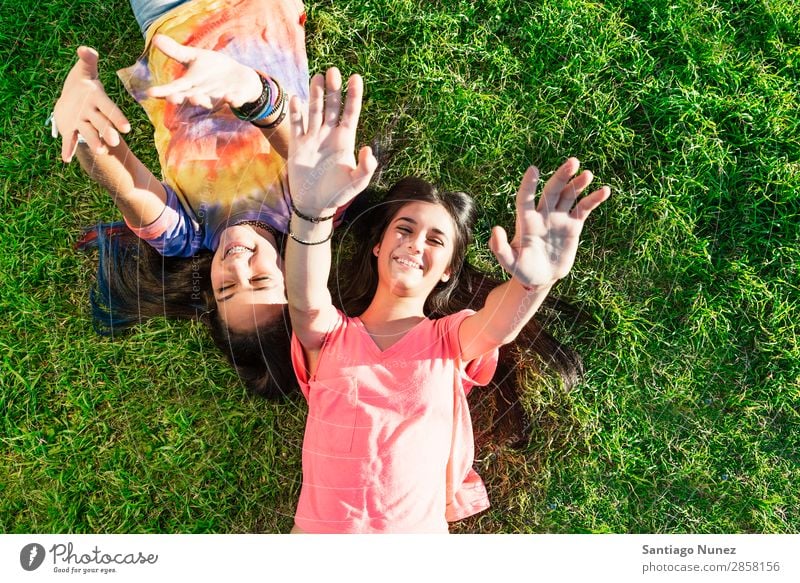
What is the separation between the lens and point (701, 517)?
1220 millimetres

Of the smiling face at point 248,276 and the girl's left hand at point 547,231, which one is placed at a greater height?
the girl's left hand at point 547,231

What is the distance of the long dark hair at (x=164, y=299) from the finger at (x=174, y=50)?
39 centimetres

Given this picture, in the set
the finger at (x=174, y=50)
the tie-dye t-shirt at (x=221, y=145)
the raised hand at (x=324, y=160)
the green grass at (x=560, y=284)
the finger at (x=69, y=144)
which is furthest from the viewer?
the green grass at (x=560, y=284)

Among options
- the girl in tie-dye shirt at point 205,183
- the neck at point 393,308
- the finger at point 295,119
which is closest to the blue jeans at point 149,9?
the girl in tie-dye shirt at point 205,183

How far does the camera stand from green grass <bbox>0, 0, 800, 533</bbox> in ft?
3.99

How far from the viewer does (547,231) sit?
947 millimetres

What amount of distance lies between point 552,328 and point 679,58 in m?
0.60

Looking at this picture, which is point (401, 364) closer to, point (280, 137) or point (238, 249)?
point (238, 249)

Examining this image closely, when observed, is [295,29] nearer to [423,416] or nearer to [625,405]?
[423,416]

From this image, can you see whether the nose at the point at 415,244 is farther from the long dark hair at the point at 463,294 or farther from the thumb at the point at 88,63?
the thumb at the point at 88,63

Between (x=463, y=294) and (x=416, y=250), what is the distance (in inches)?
8.0

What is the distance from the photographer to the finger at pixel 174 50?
80cm
